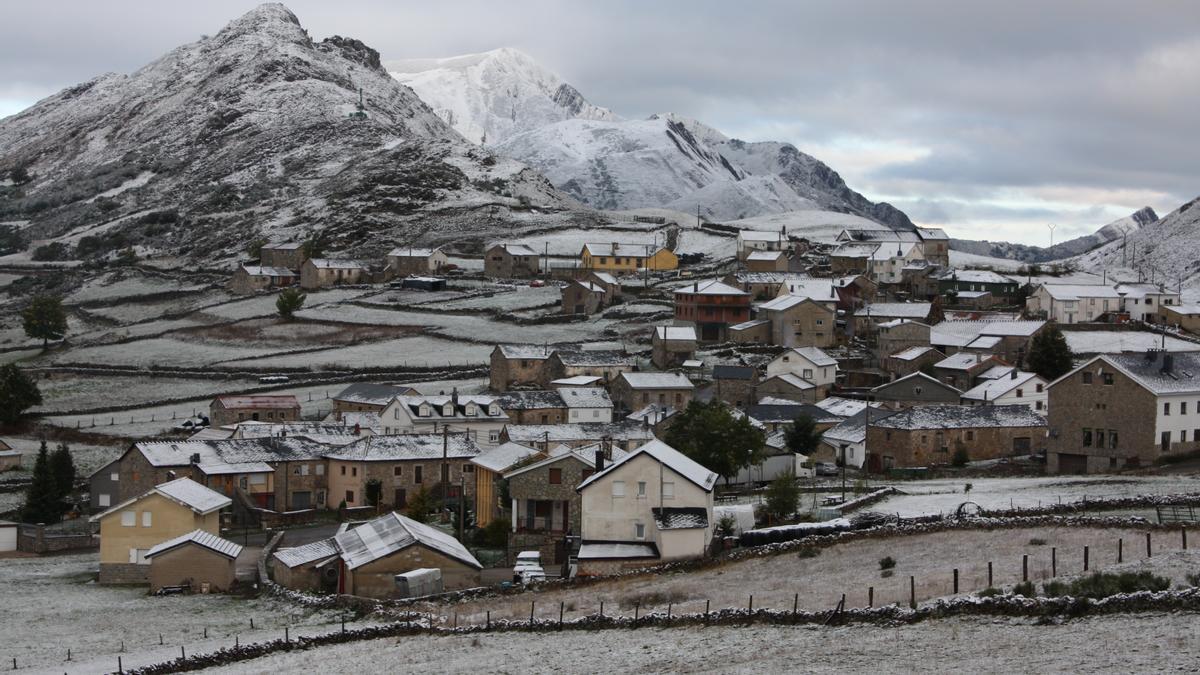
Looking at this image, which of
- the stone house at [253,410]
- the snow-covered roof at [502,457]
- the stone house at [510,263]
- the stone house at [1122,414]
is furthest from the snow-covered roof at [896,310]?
the snow-covered roof at [502,457]

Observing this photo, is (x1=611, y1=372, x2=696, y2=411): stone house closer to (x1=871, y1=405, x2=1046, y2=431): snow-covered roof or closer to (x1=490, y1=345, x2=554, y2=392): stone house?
(x1=490, y1=345, x2=554, y2=392): stone house

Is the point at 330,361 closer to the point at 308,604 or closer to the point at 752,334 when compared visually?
the point at 752,334

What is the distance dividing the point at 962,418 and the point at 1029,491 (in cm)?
1759

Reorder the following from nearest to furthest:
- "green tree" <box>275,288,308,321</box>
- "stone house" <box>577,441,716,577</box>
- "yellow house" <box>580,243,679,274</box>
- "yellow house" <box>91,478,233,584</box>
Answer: "stone house" <box>577,441,716,577</box> < "yellow house" <box>91,478,233,584</box> < "green tree" <box>275,288,308,321</box> < "yellow house" <box>580,243,679,274</box>

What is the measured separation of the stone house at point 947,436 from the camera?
60812 mm

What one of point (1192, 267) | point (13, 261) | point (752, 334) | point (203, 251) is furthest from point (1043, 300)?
point (13, 261)

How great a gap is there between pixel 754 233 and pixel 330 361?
57.0 m

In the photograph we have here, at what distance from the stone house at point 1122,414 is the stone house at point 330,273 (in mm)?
85154

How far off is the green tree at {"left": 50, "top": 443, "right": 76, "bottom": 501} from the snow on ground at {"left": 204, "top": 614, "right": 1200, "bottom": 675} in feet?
107

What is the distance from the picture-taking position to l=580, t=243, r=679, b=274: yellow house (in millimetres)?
129750

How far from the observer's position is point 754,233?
138 m

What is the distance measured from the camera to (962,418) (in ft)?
205

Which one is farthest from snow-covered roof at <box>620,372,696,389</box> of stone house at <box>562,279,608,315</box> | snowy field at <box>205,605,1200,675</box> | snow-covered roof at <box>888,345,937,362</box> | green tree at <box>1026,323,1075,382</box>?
snowy field at <box>205,605,1200,675</box>

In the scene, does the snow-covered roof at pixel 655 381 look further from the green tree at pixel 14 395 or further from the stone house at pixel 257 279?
the stone house at pixel 257 279
